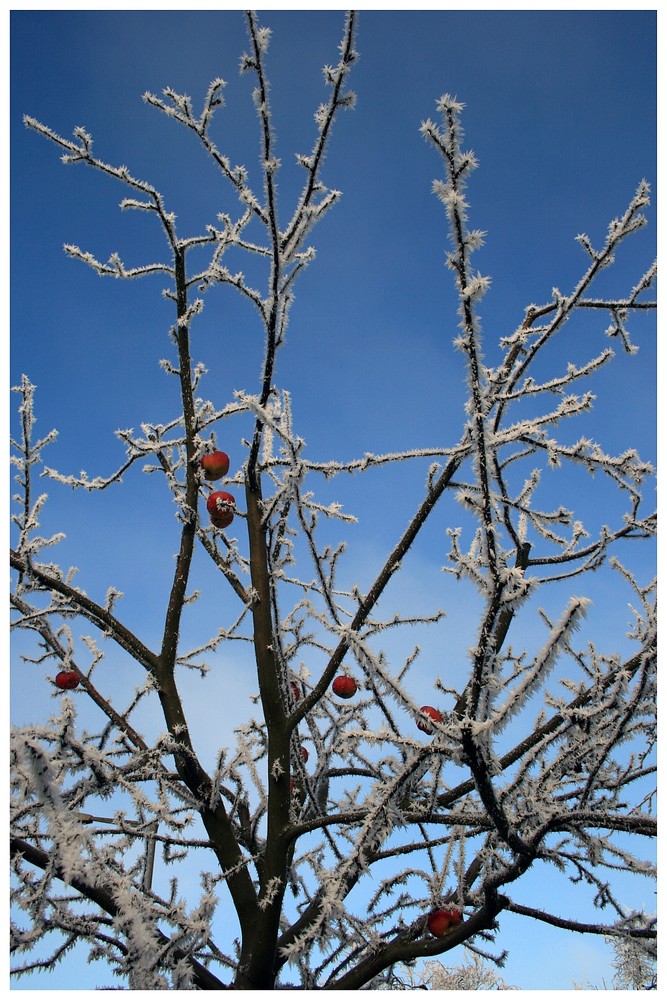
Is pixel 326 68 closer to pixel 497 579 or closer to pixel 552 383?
pixel 552 383

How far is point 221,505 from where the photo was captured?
12.4 feet

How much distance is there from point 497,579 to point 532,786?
3.89ft

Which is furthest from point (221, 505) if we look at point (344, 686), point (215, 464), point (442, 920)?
point (442, 920)

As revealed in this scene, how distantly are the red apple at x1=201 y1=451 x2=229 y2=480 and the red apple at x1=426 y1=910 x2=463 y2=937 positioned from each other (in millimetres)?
2414

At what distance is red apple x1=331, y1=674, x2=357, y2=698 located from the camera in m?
4.20

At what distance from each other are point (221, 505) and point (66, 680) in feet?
4.57

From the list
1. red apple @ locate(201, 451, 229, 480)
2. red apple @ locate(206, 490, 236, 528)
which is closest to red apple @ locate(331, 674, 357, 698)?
red apple @ locate(206, 490, 236, 528)

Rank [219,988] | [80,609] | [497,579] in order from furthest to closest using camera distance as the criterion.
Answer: [80,609] < [219,988] < [497,579]

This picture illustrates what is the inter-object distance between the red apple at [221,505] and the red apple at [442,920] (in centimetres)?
220

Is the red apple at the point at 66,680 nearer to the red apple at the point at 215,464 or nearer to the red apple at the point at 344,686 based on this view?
the red apple at the point at 215,464

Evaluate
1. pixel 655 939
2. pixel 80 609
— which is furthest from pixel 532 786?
pixel 80 609

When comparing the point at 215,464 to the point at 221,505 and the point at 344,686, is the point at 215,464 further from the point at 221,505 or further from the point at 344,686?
the point at 344,686

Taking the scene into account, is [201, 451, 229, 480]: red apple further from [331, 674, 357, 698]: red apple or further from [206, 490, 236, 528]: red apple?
[331, 674, 357, 698]: red apple

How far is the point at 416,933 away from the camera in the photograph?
3.39 metres
